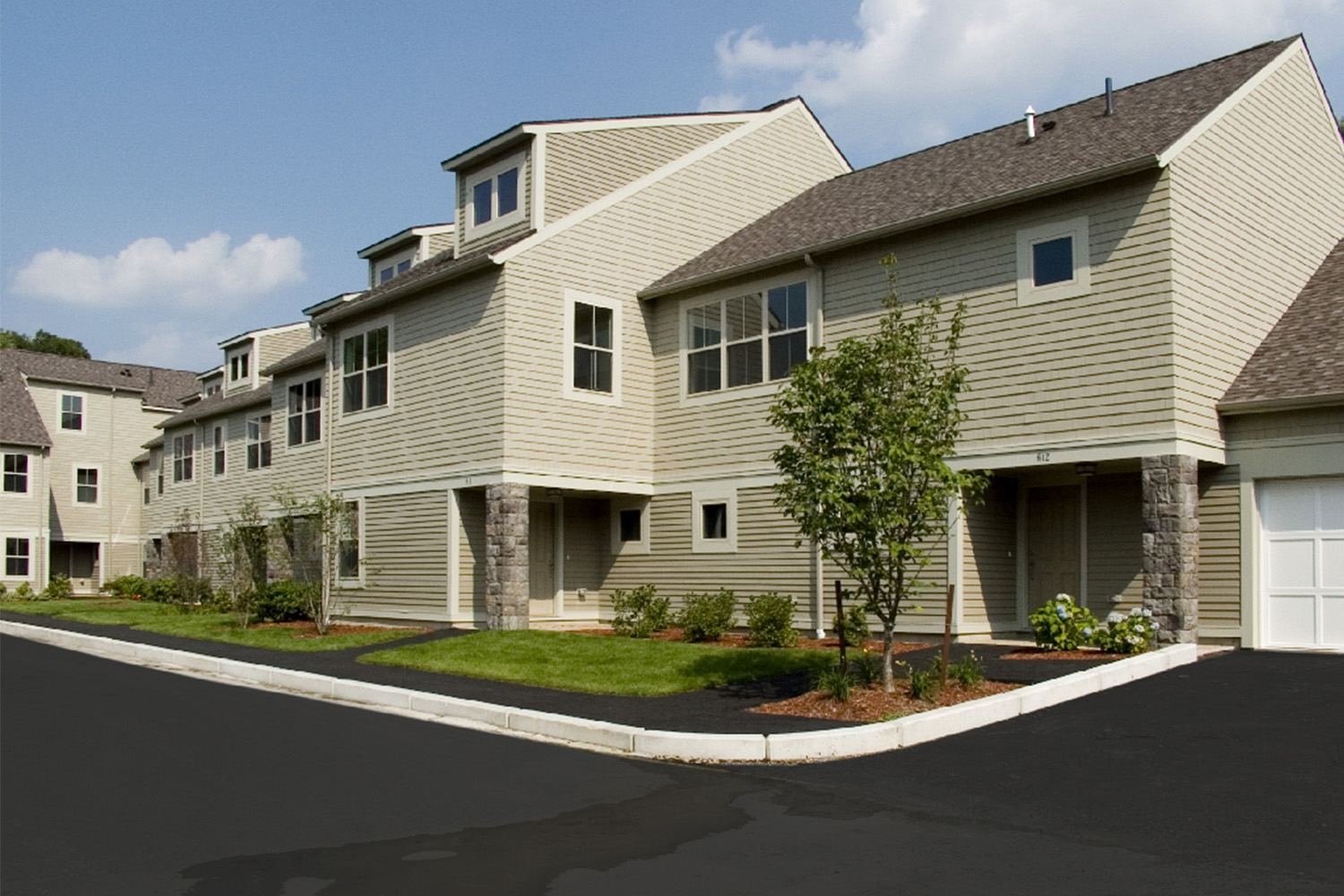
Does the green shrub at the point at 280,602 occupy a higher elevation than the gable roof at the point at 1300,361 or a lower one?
lower

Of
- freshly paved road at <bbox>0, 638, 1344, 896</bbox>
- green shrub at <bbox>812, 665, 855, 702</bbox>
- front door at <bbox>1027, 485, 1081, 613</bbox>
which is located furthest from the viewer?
front door at <bbox>1027, 485, 1081, 613</bbox>

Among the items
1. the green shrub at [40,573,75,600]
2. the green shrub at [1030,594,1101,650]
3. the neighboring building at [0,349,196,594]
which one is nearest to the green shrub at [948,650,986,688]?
the green shrub at [1030,594,1101,650]

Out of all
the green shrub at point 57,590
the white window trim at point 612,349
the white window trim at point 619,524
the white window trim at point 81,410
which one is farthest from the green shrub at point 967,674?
the white window trim at point 81,410

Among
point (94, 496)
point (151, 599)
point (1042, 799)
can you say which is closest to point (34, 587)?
point (94, 496)

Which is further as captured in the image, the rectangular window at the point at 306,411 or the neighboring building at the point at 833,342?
the rectangular window at the point at 306,411

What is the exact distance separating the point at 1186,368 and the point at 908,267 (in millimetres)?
4725

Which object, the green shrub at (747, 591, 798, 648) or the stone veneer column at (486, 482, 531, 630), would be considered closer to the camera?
the green shrub at (747, 591, 798, 648)

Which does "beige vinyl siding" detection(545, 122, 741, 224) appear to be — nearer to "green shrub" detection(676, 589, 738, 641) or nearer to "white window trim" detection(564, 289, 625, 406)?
"white window trim" detection(564, 289, 625, 406)

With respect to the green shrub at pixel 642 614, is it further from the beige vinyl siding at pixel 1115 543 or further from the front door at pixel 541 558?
the beige vinyl siding at pixel 1115 543

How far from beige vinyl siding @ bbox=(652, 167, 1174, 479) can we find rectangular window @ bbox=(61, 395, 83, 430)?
36.4 metres

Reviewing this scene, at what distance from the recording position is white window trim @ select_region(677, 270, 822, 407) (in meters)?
20.1

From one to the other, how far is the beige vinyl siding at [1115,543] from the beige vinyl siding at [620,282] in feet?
27.9

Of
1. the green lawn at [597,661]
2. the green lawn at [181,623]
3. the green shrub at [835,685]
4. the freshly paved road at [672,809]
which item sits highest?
the green shrub at [835,685]

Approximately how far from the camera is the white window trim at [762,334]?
65.9 feet
